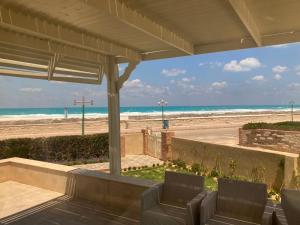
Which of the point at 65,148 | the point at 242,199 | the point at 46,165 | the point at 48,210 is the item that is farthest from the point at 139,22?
the point at 65,148

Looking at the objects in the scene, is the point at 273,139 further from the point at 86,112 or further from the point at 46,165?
the point at 86,112

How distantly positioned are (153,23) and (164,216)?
240 cm

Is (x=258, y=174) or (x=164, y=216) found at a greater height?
(x=164, y=216)

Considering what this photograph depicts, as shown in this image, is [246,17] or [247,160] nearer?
[246,17]

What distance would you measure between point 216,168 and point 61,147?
687 centimetres

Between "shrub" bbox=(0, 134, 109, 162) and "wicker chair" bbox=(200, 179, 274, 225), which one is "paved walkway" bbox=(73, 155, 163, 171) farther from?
"wicker chair" bbox=(200, 179, 274, 225)

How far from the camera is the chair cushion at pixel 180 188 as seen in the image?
3.70m

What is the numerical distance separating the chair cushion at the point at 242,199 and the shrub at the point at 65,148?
992 centimetres

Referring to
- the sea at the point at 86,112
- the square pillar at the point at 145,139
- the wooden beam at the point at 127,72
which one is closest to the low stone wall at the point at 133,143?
the square pillar at the point at 145,139

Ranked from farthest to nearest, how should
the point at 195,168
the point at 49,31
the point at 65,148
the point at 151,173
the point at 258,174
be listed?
1. the point at 65,148
2. the point at 151,173
3. the point at 195,168
4. the point at 258,174
5. the point at 49,31

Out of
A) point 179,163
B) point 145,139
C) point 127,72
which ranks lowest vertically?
point 179,163

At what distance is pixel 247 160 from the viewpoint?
8016 mm

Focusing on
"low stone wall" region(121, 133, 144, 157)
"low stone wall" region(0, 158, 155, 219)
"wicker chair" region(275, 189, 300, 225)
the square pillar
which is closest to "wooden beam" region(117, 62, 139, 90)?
"low stone wall" region(0, 158, 155, 219)

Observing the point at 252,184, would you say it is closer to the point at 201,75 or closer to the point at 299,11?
the point at 299,11
